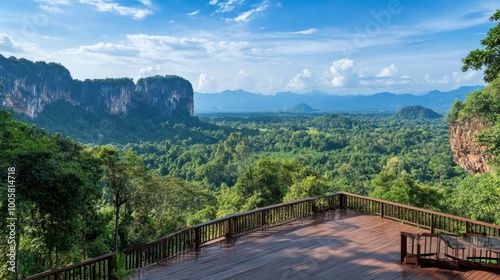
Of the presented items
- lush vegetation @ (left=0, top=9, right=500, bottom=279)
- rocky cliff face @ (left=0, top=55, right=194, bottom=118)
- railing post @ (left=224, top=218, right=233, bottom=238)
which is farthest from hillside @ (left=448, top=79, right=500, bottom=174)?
rocky cliff face @ (left=0, top=55, right=194, bottom=118)

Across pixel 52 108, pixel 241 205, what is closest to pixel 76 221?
pixel 241 205

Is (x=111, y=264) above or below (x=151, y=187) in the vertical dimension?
above

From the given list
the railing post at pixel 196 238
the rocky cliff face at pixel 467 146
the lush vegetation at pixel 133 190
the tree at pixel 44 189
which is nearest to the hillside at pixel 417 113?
the lush vegetation at pixel 133 190

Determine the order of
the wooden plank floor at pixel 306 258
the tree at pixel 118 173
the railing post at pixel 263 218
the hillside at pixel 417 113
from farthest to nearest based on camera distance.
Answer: the hillside at pixel 417 113, the tree at pixel 118 173, the railing post at pixel 263 218, the wooden plank floor at pixel 306 258

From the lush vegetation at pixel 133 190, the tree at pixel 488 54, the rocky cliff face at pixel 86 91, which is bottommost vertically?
the lush vegetation at pixel 133 190

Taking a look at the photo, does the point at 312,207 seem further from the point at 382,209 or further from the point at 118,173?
the point at 118,173

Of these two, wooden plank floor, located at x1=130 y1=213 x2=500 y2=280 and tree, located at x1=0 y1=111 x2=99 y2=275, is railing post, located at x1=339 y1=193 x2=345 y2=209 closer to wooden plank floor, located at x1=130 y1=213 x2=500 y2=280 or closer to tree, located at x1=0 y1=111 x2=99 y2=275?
wooden plank floor, located at x1=130 y1=213 x2=500 y2=280

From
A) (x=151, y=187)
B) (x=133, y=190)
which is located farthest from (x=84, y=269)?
(x=151, y=187)

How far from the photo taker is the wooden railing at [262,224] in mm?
5219

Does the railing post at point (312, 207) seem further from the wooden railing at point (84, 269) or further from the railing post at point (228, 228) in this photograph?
the wooden railing at point (84, 269)

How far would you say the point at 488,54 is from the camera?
23.0ft

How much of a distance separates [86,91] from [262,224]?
300 ft

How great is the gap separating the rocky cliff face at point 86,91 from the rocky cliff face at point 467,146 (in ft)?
202

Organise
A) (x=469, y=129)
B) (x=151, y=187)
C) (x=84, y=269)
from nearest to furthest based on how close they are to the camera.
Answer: (x=84, y=269), (x=151, y=187), (x=469, y=129)
